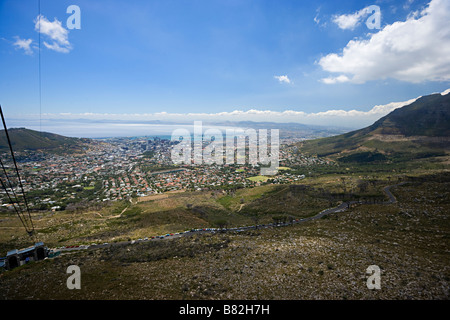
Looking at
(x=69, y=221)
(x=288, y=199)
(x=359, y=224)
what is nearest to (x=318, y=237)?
(x=359, y=224)

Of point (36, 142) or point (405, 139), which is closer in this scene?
point (405, 139)

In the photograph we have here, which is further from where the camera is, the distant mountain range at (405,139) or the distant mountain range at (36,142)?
the distant mountain range at (36,142)

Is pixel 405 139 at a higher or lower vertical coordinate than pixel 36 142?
higher

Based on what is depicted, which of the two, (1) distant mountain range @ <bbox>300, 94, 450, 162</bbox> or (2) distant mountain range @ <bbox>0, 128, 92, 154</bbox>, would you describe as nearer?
(1) distant mountain range @ <bbox>300, 94, 450, 162</bbox>
